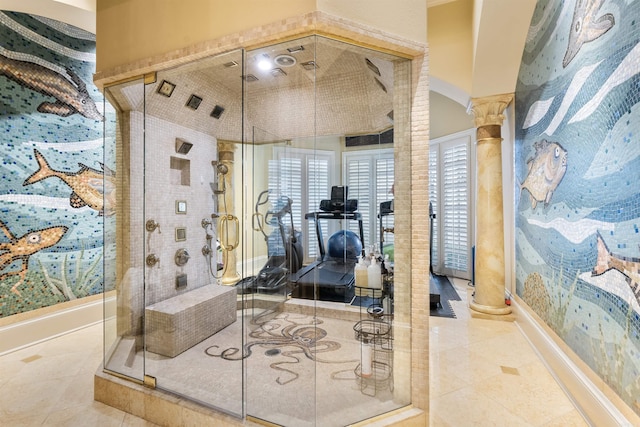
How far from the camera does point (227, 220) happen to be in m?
2.53

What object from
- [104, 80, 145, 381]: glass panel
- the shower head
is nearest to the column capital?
the shower head

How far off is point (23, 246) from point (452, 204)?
18.4 ft

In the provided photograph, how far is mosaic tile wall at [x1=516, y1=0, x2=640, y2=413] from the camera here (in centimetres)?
146

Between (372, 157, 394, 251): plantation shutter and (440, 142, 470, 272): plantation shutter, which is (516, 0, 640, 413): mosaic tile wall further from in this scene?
(440, 142, 470, 272): plantation shutter

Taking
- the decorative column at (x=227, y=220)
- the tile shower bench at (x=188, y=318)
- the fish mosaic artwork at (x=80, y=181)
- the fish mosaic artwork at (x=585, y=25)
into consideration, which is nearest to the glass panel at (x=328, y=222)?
the decorative column at (x=227, y=220)

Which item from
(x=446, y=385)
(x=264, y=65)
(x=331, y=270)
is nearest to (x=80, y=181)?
(x=264, y=65)

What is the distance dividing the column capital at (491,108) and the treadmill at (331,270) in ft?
7.01

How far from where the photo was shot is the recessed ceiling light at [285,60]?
1.86 metres

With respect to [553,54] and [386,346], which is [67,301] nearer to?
[386,346]

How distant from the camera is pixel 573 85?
6.66ft

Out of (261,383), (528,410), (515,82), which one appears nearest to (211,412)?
(261,383)

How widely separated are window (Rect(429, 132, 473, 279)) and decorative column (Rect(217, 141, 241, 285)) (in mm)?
3774

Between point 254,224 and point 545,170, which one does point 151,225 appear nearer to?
point 254,224

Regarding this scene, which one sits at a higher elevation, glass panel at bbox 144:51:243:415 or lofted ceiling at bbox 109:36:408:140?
lofted ceiling at bbox 109:36:408:140
